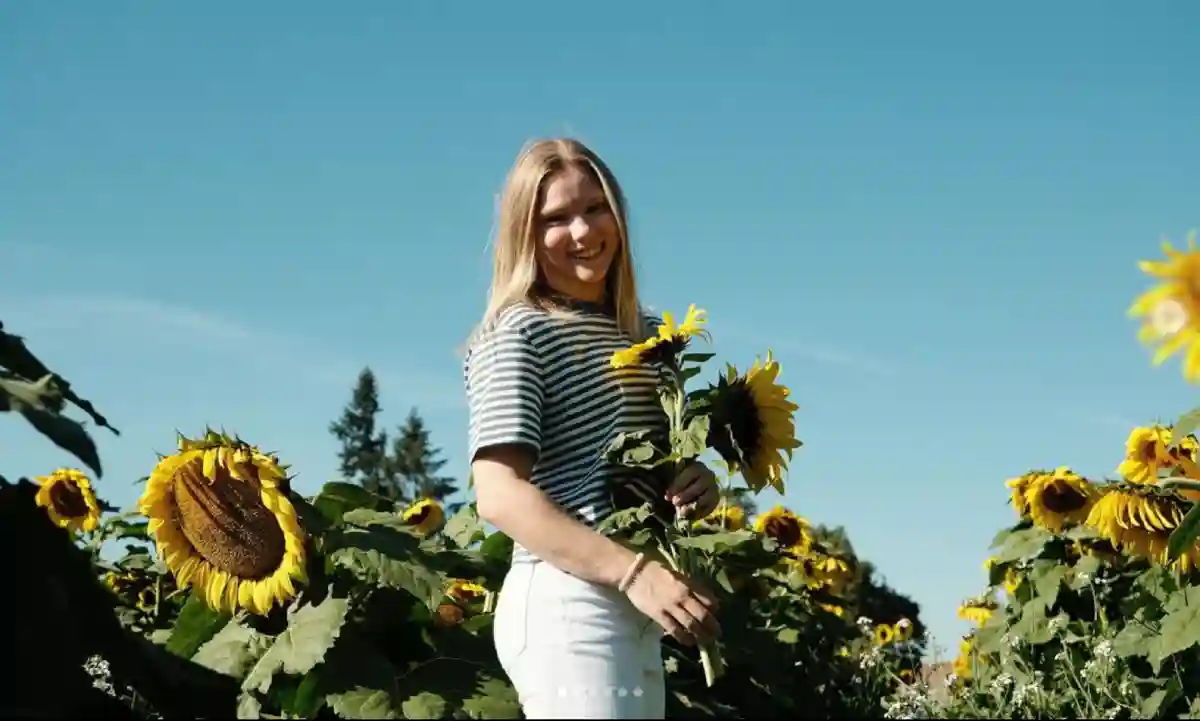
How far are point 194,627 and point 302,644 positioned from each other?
20.0 inches

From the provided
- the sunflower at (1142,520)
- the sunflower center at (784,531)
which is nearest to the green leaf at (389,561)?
the sunflower at (1142,520)

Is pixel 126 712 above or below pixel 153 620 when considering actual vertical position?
below

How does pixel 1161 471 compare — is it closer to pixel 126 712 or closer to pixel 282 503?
pixel 282 503

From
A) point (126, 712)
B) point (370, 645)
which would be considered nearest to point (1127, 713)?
point (370, 645)

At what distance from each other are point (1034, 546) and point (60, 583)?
4.72 metres

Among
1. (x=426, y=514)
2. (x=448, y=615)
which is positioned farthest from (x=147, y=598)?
(x=448, y=615)

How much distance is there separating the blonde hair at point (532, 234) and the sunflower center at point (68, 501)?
3.43 metres

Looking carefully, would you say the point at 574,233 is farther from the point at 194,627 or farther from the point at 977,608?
the point at 977,608

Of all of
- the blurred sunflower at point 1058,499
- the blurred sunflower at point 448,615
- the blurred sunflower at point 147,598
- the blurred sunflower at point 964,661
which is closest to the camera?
the blurred sunflower at point 448,615

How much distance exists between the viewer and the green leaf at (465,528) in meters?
4.20

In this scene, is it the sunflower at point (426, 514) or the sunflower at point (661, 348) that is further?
the sunflower at point (426, 514)

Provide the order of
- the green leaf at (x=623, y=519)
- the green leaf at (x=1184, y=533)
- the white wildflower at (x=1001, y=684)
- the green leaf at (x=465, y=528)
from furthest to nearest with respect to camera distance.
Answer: the white wildflower at (x=1001, y=684), the green leaf at (x=465, y=528), the green leaf at (x=1184, y=533), the green leaf at (x=623, y=519)

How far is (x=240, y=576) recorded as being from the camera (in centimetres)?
355

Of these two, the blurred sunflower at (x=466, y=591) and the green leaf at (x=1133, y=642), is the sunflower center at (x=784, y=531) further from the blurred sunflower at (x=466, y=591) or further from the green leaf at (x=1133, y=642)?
the blurred sunflower at (x=466, y=591)
